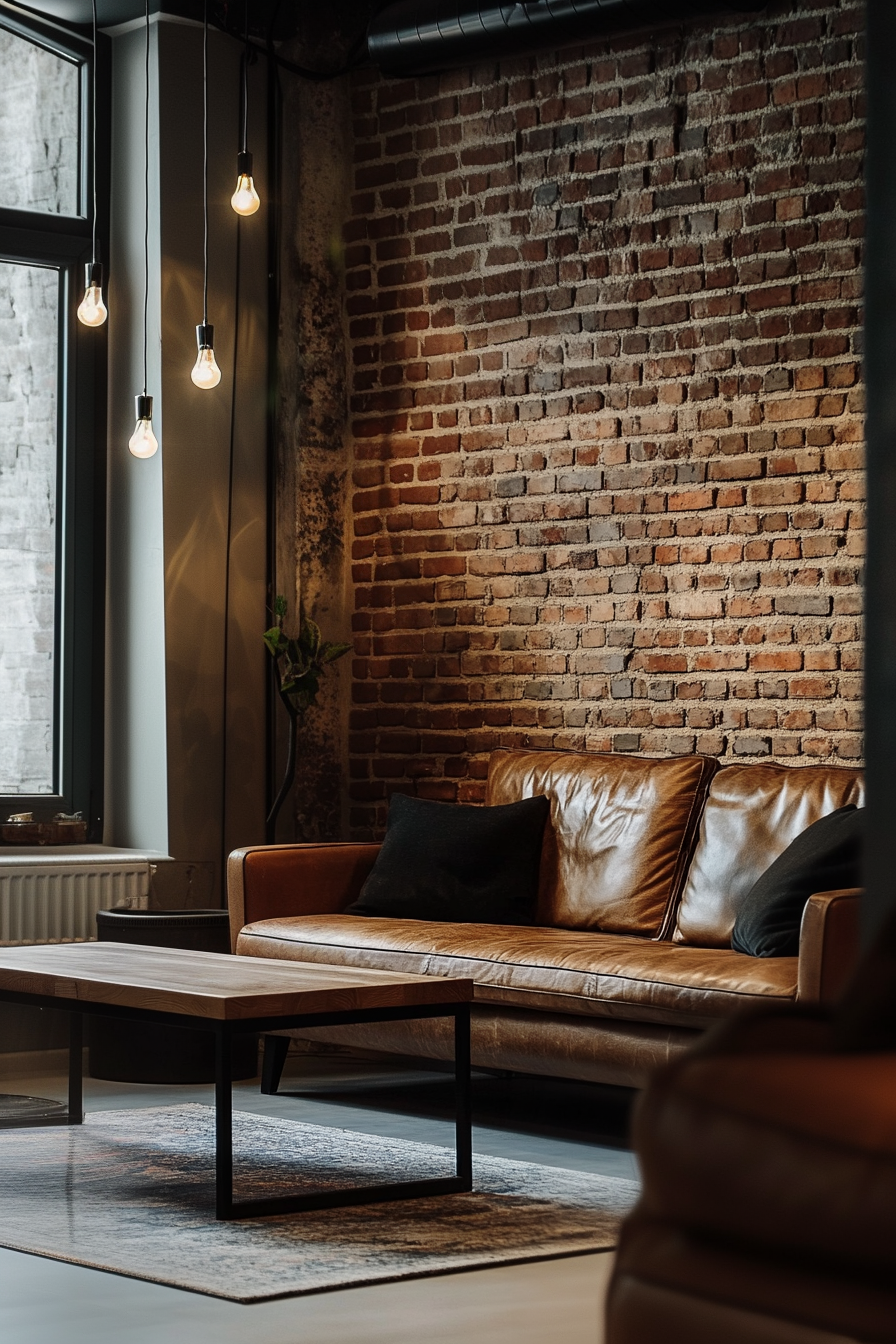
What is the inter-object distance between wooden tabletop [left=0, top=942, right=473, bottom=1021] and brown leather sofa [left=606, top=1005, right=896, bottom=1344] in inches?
106

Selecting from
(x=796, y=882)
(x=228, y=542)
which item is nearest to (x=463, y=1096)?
(x=796, y=882)

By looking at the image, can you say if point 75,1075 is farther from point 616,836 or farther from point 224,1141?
point 616,836

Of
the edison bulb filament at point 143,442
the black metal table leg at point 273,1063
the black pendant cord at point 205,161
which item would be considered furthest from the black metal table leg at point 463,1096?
the black pendant cord at point 205,161

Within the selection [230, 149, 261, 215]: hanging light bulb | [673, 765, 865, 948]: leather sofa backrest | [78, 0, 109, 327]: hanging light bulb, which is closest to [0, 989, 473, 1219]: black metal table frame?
[673, 765, 865, 948]: leather sofa backrest

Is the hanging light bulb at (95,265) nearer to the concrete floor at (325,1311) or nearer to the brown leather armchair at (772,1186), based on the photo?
the concrete floor at (325,1311)

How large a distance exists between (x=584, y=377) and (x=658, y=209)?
0.58 metres

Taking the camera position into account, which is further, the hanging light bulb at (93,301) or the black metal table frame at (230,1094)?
the hanging light bulb at (93,301)

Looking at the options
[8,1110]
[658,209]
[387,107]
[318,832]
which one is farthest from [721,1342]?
[387,107]

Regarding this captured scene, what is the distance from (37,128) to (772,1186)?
Answer: 19.9ft

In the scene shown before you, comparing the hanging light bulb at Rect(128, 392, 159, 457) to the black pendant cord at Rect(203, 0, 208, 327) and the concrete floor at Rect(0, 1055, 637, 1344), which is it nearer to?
the black pendant cord at Rect(203, 0, 208, 327)

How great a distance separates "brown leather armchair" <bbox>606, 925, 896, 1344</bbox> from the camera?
3.27 ft

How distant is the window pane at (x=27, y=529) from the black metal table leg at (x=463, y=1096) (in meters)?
2.74

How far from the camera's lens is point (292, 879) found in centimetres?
558

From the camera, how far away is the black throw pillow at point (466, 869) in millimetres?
5418
